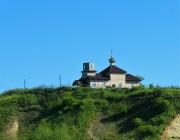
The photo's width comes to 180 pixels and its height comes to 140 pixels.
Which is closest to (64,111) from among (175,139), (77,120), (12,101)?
(77,120)

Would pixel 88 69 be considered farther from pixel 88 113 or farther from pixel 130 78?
pixel 88 113

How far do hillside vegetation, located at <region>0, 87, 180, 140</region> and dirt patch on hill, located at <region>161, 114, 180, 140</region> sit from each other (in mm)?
329

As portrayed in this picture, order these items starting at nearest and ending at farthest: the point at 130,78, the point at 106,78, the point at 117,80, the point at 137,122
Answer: the point at 137,122 < the point at 106,78 < the point at 117,80 < the point at 130,78

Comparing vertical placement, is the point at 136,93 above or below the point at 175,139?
above

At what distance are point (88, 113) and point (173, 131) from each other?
23.6ft

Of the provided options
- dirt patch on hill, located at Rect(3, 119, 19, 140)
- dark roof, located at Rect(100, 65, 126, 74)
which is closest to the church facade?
dark roof, located at Rect(100, 65, 126, 74)

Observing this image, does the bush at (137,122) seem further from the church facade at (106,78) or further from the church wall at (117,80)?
the church wall at (117,80)

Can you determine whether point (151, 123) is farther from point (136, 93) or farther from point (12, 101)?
point (12, 101)

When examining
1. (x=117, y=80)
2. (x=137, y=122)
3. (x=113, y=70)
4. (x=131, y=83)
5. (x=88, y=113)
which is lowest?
(x=137, y=122)

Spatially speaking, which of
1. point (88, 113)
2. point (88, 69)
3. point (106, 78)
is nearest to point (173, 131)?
point (88, 113)

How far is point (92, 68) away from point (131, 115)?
15702 mm

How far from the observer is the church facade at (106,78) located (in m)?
62.5

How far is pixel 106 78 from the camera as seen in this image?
2501 inches

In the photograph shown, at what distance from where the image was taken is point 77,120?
48125 mm
